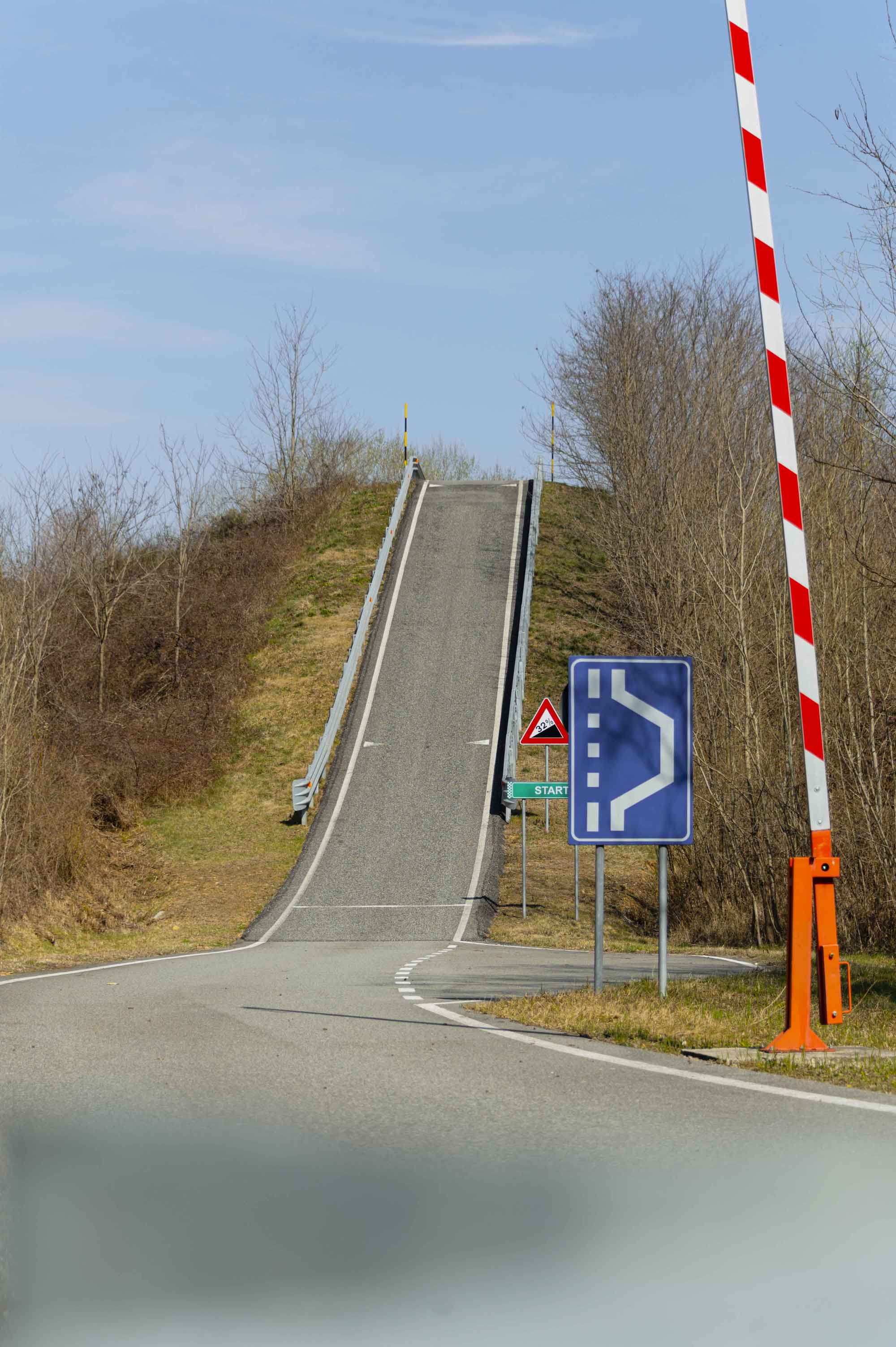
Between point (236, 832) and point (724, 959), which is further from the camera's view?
point (236, 832)

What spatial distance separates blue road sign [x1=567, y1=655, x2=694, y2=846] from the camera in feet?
35.7

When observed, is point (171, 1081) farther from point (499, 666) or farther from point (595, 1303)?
point (499, 666)

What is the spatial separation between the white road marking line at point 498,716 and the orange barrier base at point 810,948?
1515cm

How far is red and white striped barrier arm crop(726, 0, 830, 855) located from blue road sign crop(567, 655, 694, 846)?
244 centimetres

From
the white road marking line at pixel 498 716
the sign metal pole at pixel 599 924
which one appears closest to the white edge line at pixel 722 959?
the white road marking line at pixel 498 716

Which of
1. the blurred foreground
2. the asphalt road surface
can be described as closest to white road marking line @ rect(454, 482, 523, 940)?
the asphalt road surface

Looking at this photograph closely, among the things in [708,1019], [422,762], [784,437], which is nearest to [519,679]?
[422,762]

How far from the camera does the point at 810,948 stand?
809 cm

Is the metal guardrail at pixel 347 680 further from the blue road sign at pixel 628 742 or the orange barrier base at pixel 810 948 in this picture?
the orange barrier base at pixel 810 948

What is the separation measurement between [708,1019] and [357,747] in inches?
1046

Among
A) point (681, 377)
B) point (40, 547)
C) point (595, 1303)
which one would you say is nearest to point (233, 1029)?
point (595, 1303)

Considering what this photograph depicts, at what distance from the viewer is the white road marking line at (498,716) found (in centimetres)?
2588

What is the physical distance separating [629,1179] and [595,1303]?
1367 mm

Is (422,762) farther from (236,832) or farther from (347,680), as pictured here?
(347,680)
